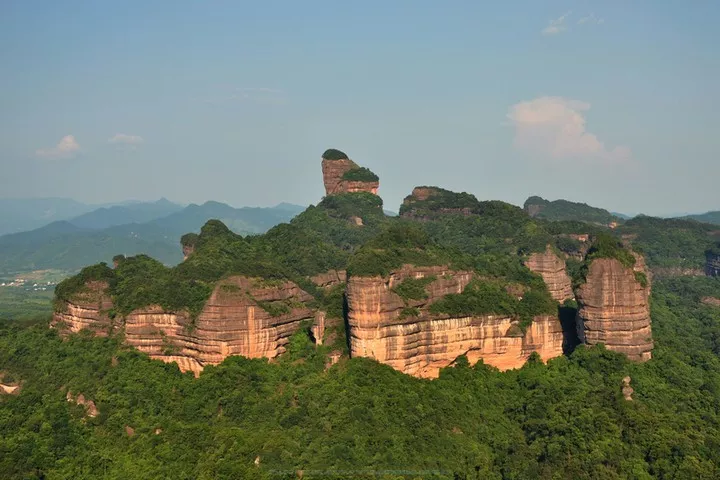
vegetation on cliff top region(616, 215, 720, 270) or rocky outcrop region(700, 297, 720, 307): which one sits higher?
vegetation on cliff top region(616, 215, 720, 270)

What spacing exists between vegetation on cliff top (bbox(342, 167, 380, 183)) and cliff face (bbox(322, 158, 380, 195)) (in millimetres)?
255

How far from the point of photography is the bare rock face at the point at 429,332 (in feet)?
131

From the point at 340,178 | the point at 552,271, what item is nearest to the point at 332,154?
the point at 340,178

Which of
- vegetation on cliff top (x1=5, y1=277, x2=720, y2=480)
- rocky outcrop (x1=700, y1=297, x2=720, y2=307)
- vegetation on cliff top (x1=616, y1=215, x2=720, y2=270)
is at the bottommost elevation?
vegetation on cliff top (x1=5, y1=277, x2=720, y2=480)

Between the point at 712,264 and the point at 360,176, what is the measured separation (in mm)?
41881

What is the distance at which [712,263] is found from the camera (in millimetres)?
82125

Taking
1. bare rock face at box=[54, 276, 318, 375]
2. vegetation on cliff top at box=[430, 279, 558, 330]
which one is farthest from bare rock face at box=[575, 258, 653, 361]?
bare rock face at box=[54, 276, 318, 375]

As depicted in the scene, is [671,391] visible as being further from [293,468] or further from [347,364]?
[293,468]

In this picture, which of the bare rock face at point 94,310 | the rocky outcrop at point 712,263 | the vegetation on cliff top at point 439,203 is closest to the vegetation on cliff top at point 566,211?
the rocky outcrop at point 712,263

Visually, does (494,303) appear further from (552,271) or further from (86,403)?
(86,403)

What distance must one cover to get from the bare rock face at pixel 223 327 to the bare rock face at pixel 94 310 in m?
2.54

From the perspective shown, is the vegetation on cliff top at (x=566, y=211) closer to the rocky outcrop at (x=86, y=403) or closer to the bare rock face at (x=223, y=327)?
the bare rock face at (x=223, y=327)

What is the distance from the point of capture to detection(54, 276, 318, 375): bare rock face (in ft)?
134

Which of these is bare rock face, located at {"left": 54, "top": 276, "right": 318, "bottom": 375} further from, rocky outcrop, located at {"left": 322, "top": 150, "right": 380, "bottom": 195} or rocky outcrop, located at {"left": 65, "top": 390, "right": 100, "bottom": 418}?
rocky outcrop, located at {"left": 322, "top": 150, "right": 380, "bottom": 195}
